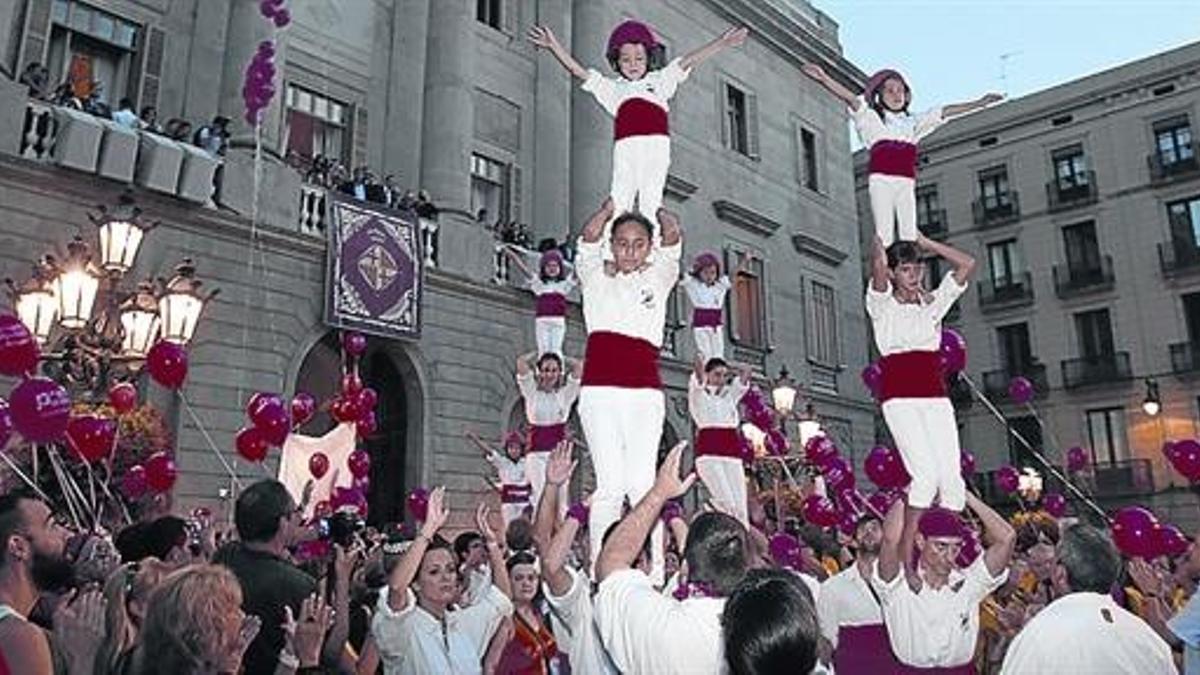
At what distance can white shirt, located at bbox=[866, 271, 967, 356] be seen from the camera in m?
6.46

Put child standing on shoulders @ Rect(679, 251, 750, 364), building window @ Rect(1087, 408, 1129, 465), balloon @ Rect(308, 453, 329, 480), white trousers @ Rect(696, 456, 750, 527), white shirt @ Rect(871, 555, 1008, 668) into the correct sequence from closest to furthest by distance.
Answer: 1. white shirt @ Rect(871, 555, 1008, 668)
2. white trousers @ Rect(696, 456, 750, 527)
3. balloon @ Rect(308, 453, 329, 480)
4. child standing on shoulders @ Rect(679, 251, 750, 364)
5. building window @ Rect(1087, 408, 1129, 465)

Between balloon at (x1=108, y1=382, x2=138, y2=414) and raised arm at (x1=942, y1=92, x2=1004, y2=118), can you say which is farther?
balloon at (x1=108, y1=382, x2=138, y2=414)

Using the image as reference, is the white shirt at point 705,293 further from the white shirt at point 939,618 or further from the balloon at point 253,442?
the white shirt at point 939,618

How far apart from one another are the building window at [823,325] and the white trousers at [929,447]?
2031cm

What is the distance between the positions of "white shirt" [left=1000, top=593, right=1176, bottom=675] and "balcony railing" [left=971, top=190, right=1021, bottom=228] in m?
36.9

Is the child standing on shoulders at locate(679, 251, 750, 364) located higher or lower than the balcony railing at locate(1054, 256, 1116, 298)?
lower

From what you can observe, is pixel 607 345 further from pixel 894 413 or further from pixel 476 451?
pixel 476 451

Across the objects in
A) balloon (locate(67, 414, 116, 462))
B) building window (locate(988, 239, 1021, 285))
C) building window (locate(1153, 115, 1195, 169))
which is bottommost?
balloon (locate(67, 414, 116, 462))

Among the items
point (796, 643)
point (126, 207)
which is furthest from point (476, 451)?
point (796, 643)

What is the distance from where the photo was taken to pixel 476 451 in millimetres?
16906

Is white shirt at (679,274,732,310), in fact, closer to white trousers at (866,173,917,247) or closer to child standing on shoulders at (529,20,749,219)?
white trousers at (866,173,917,247)

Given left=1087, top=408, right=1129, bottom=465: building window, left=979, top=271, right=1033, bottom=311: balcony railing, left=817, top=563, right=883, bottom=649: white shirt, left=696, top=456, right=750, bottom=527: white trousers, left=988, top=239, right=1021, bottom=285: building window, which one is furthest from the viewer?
left=988, top=239, right=1021, bottom=285: building window

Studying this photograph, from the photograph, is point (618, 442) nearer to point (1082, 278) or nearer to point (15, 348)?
point (15, 348)

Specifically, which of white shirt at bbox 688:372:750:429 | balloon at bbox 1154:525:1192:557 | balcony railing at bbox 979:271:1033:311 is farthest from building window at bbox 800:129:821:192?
balloon at bbox 1154:525:1192:557
